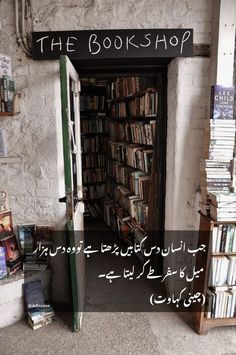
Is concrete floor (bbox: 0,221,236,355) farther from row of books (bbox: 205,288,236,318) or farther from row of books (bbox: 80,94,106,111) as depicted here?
row of books (bbox: 80,94,106,111)

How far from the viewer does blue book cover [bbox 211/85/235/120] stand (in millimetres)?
2008

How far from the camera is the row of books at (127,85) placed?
115 inches

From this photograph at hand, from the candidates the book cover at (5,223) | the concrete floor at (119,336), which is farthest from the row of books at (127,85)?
the concrete floor at (119,336)

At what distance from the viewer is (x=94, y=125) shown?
442 cm

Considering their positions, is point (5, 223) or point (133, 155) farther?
point (133, 155)

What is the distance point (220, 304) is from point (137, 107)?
2.12 m

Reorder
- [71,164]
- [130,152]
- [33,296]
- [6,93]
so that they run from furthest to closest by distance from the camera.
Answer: [130,152]
[33,296]
[6,93]
[71,164]

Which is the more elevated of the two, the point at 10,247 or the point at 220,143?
the point at 220,143

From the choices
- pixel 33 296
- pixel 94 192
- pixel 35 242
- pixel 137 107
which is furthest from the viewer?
pixel 94 192

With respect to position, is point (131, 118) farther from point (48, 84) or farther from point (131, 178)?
point (48, 84)

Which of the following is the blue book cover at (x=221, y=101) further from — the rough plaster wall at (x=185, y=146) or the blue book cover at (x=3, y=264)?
the blue book cover at (x=3, y=264)

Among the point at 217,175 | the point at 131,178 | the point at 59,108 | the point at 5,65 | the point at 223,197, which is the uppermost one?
the point at 5,65

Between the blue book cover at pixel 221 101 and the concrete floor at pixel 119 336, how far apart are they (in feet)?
5.26

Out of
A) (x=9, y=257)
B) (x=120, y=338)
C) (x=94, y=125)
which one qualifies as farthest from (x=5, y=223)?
(x=94, y=125)
